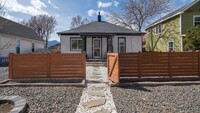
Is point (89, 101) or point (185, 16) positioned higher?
point (185, 16)

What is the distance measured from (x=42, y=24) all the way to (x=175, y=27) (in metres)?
48.1

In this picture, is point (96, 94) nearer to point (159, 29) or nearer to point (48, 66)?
point (48, 66)

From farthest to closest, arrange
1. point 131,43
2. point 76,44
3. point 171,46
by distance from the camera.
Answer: point 171,46
point 131,43
point 76,44

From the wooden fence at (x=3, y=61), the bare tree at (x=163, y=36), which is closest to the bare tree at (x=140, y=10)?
the bare tree at (x=163, y=36)

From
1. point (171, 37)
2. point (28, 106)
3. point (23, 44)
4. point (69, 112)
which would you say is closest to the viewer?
point (69, 112)

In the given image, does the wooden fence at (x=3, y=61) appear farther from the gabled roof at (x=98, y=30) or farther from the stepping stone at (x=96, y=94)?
the stepping stone at (x=96, y=94)

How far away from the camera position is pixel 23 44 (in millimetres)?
27047

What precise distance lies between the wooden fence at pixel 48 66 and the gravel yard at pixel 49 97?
1.53 m

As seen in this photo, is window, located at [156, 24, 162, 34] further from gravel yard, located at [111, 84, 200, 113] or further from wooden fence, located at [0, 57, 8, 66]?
gravel yard, located at [111, 84, 200, 113]

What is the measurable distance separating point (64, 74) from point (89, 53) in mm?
11810

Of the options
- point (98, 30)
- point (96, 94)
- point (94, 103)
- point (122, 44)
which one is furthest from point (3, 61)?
point (94, 103)

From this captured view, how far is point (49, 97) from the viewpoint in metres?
6.16

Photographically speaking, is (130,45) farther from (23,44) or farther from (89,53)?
(23,44)

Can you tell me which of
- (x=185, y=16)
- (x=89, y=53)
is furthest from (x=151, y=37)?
(x=89, y=53)
